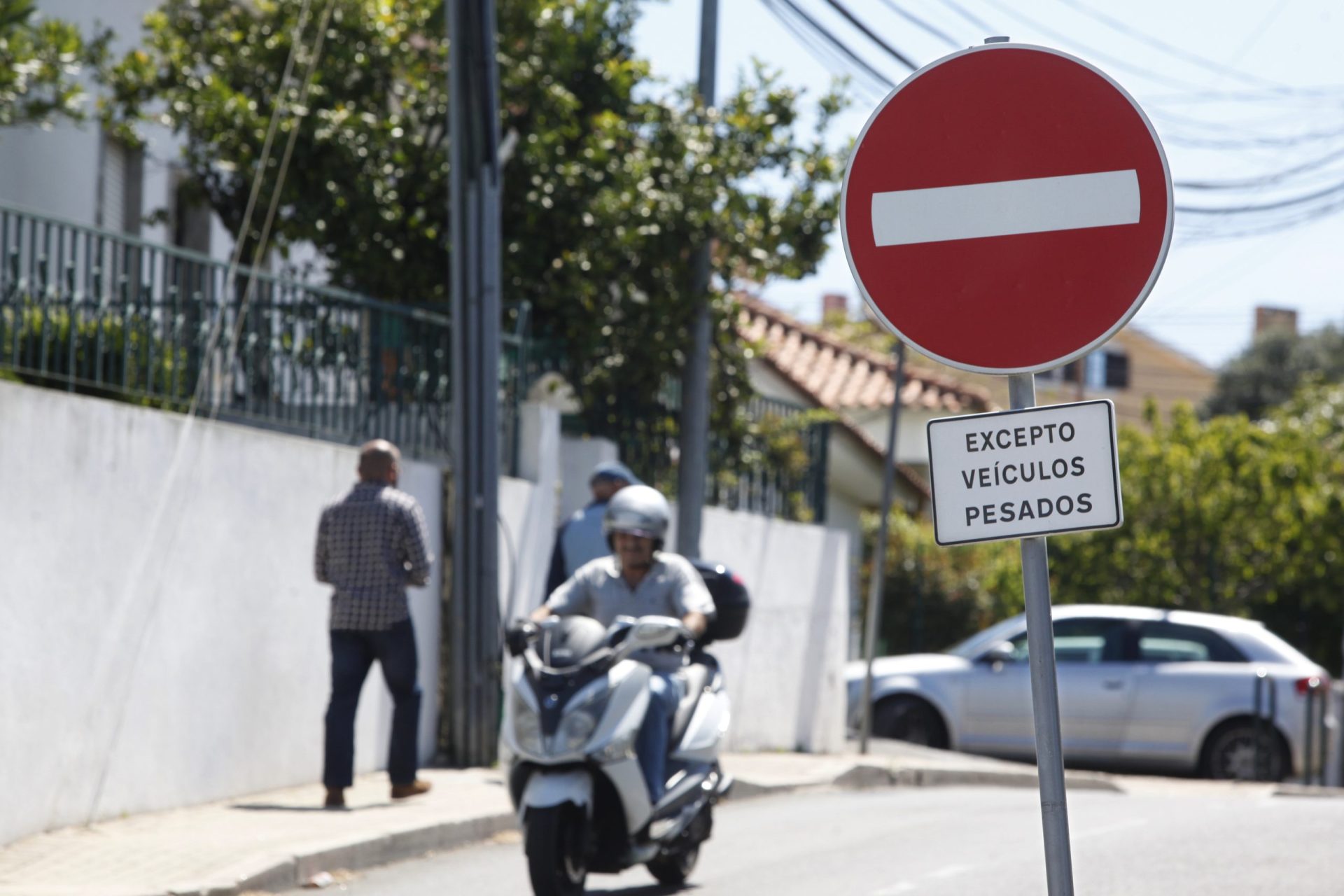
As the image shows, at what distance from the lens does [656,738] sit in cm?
734

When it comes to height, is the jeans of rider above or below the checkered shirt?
below

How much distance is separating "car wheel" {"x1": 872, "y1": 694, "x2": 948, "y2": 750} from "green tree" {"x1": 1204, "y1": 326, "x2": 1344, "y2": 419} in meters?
37.1

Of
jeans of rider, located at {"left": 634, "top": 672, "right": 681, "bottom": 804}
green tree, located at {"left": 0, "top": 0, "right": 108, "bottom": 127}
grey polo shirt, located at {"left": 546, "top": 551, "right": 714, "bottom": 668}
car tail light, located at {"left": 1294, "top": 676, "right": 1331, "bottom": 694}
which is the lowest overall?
car tail light, located at {"left": 1294, "top": 676, "right": 1331, "bottom": 694}

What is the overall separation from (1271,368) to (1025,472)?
51622mm

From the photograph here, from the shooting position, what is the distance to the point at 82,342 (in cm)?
908

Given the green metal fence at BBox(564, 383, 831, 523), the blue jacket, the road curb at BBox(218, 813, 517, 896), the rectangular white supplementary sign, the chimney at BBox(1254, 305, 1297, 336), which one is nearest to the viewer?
the rectangular white supplementary sign

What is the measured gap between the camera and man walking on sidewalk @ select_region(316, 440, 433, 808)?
9500 millimetres

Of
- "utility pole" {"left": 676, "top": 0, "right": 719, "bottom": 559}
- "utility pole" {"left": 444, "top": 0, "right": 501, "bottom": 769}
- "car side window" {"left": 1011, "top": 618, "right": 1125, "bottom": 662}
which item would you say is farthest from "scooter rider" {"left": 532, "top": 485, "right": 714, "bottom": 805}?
"car side window" {"left": 1011, "top": 618, "right": 1125, "bottom": 662}

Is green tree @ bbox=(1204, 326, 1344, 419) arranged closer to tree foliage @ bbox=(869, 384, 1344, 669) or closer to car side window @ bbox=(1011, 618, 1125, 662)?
tree foliage @ bbox=(869, 384, 1344, 669)

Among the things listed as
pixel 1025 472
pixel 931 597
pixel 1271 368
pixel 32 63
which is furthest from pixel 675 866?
pixel 1271 368

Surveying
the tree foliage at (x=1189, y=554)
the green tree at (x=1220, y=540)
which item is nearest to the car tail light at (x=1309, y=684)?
the tree foliage at (x=1189, y=554)

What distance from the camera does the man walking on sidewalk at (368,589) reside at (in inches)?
374

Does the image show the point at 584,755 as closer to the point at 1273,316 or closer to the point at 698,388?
the point at 698,388

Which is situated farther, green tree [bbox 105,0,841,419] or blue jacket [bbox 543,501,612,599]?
green tree [bbox 105,0,841,419]
